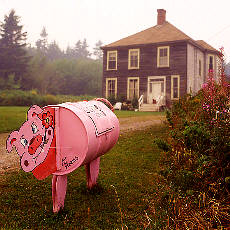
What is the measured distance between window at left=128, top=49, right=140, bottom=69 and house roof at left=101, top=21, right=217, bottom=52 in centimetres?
72

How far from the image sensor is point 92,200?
4.44 meters

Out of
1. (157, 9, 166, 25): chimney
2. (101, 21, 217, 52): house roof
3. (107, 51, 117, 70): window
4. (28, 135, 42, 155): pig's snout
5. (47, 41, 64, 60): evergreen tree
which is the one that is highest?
(47, 41, 64, 60): evergreen tree

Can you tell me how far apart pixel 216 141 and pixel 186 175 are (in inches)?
24.1

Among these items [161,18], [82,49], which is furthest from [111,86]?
[82,49]

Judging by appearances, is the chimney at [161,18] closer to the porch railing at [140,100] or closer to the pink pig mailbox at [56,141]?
the porch railing at [140,100]

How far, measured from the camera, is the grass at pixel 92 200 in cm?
361

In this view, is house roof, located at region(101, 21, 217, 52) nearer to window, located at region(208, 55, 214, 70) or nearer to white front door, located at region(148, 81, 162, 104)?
window, located at region(208, 55, 214, 70)

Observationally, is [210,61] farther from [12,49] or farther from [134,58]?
[12,49]

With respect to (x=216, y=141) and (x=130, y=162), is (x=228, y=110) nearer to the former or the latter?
(x=216, y=141)

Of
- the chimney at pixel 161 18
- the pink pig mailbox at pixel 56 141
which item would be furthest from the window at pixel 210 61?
the pink pig mailbox at pixel 56 141

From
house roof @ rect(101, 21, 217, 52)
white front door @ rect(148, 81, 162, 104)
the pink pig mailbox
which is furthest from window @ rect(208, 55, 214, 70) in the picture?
the pink pig mailbox

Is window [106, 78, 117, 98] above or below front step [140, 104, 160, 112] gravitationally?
above

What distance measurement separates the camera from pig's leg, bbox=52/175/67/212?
3666 millimetres

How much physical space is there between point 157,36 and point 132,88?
5.25 metres
